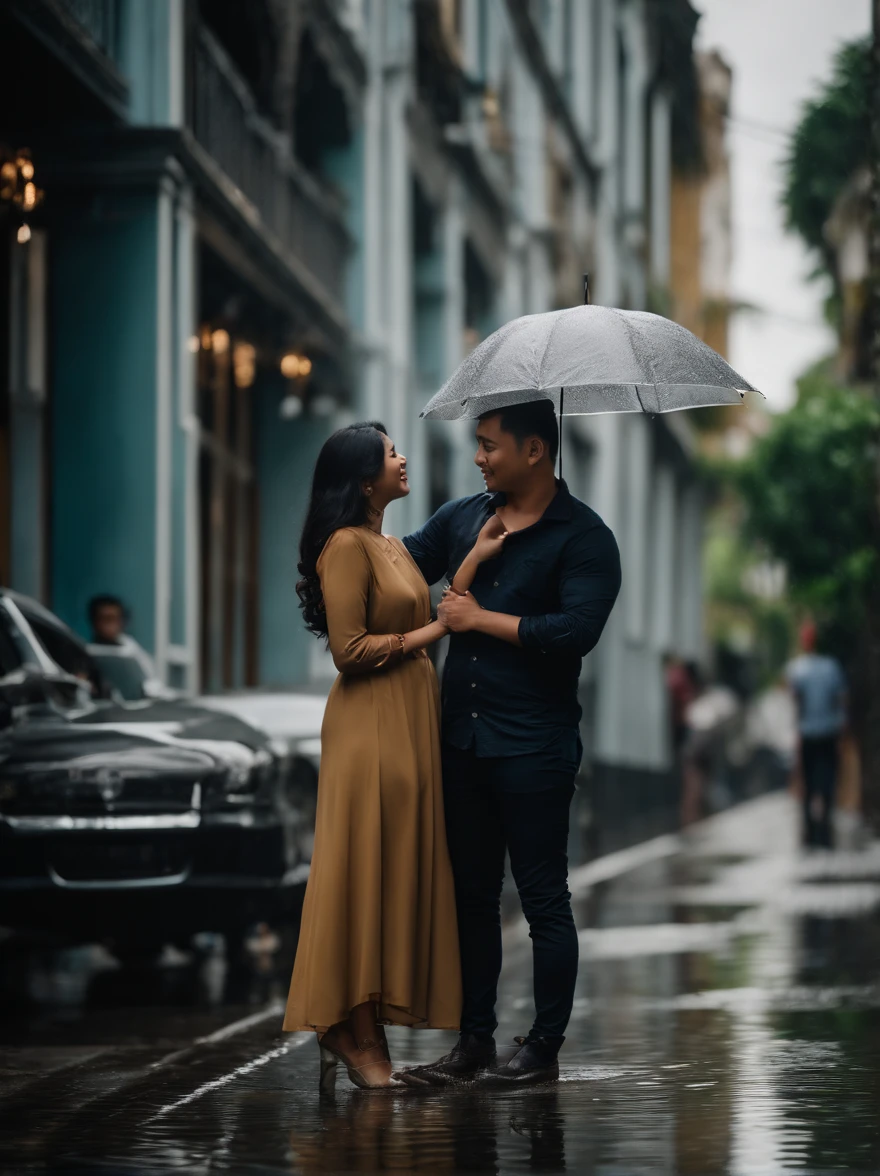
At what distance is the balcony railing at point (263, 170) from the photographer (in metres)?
17.8

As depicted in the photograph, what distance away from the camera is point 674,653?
41.2m

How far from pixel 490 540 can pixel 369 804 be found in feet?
2.77

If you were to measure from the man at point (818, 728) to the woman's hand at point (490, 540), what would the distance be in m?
14.2

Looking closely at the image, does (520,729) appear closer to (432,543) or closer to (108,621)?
(432,543)

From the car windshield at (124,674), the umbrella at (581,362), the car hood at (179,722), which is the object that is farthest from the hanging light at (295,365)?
the umbrella at (581,362)

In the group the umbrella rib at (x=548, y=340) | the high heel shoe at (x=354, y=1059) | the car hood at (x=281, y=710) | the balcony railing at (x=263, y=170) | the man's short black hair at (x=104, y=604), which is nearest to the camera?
the high heel shoe at (x=354, y=1059)

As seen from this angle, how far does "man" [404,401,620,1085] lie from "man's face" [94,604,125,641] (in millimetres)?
8249

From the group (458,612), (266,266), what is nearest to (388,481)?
(458,612)

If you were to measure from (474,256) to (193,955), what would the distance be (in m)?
16.6

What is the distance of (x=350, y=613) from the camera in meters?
6.59

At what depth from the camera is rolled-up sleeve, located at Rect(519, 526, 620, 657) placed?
6.63 metres

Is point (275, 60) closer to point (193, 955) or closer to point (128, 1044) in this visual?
point (193, 955)

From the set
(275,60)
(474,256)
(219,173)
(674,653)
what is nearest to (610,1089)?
(219,173)

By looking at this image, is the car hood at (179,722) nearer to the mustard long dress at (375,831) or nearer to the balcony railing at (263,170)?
the mustard long dress at (375,831)
